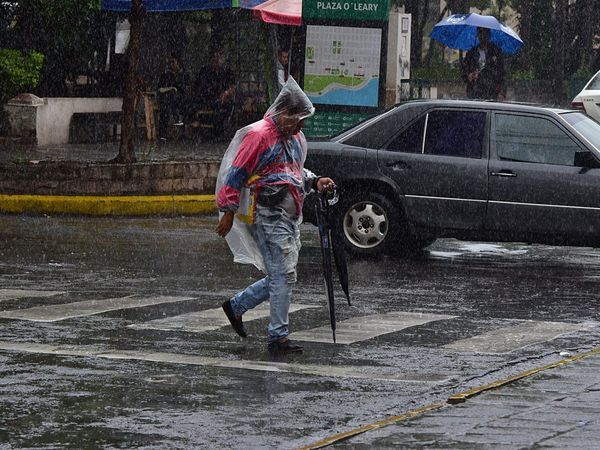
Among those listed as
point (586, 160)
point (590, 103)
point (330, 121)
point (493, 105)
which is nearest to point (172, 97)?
point (330, 121)

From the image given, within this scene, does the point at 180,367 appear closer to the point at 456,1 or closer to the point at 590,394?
the point at 590,394

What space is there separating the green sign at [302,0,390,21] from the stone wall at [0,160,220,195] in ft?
14.8

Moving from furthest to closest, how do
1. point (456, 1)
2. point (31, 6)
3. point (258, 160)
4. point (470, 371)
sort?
point (456, 1) → point (31, 6) → point (258, 160) → point (470, 371)

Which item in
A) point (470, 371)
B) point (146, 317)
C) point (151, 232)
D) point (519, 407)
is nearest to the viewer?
point (519, 407)

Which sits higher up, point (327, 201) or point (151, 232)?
point (327, 201)

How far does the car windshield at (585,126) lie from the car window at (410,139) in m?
1.31

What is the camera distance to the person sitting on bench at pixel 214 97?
2734 cm

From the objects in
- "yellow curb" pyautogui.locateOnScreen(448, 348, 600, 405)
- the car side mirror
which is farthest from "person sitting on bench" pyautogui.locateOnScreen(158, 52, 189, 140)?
"yellow curb" pyautogui.locateOnScreen(448, 348, 600, 405)

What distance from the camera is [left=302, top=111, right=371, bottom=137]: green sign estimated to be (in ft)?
74.6

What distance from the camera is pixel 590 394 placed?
8336mm

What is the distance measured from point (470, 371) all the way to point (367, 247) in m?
5.98

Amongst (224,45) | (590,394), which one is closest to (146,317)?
(590,394)

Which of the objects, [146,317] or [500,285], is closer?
[146,317]

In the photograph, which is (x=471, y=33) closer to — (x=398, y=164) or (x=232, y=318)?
(x=398, y=164)
